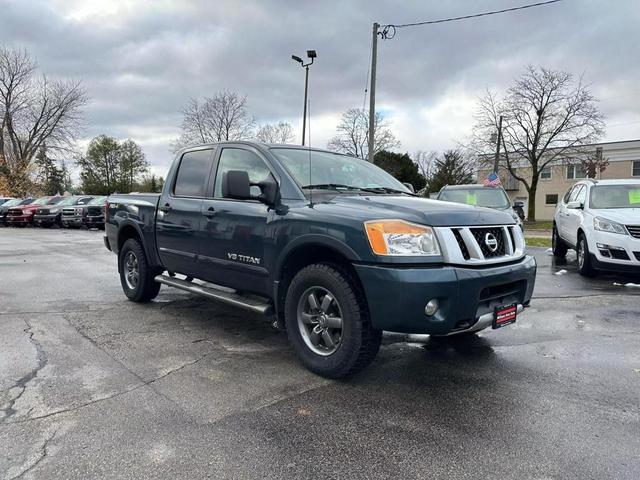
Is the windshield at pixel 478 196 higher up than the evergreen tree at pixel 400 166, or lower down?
lower down

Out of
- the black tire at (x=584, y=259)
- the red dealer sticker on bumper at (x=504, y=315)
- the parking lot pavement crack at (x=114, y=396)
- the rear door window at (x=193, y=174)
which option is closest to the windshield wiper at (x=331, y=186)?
the rear door window at (x=193, y=174)

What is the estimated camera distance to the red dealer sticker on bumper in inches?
137

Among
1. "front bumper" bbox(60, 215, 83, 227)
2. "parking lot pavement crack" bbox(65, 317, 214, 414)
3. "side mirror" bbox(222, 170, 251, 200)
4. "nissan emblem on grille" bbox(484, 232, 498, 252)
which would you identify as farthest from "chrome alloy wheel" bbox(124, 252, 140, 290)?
"front bumper" bbox(60, 215, 83, 227)

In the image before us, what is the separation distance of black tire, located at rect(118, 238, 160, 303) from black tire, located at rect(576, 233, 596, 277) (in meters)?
6.83

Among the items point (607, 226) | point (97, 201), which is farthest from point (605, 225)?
point (97, 201)

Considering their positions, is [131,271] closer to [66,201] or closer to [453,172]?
[66,201]

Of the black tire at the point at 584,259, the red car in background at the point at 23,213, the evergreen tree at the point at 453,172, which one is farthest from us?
the evergreen tree at the point at 453,172

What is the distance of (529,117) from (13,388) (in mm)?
38403

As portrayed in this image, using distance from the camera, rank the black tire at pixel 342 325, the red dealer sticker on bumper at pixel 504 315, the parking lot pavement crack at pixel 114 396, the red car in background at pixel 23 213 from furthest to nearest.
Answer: the red car in background at pixel 23 213 → the red dealer sticker on bumper at pixel 504 315 → the black tire at pixel 342 325 → the parking lot pavement crack at pixel 114 396

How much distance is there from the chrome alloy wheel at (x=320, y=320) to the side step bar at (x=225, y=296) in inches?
17.8

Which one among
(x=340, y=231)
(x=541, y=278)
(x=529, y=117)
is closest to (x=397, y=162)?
(x=529, y=117)

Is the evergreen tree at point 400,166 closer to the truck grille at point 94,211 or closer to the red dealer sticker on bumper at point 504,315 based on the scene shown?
the truck grille at point 94,211

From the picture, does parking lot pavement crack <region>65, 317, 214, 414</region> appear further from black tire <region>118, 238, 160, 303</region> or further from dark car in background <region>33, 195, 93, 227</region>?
dark car in background <region>33, 195, 93, 227</region>

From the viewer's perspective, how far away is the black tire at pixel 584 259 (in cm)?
809
